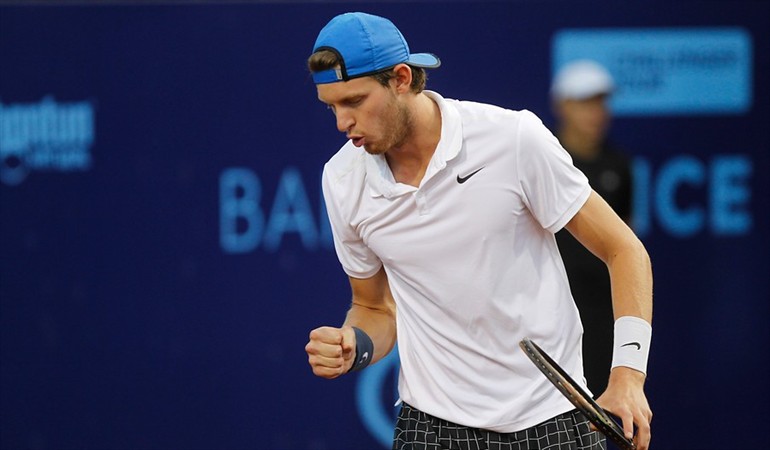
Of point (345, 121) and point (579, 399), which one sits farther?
point (345, 121)

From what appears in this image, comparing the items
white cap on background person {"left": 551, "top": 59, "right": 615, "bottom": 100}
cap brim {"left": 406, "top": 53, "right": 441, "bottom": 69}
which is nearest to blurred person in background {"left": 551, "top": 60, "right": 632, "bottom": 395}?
white cap on background person {"left": 551, "top": 59, "right": 615, "bottom": 100}

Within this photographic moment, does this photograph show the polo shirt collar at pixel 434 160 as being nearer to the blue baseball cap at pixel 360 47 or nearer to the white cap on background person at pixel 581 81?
the blue baseball cap at pixel 360 47

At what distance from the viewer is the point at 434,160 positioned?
2789mm

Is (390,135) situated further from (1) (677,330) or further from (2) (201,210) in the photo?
(1) (677,330)

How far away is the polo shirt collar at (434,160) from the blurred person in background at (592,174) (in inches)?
65.1

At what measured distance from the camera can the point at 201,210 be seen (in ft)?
16.6

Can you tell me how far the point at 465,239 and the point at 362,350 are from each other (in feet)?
1.24

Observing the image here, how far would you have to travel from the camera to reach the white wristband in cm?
260

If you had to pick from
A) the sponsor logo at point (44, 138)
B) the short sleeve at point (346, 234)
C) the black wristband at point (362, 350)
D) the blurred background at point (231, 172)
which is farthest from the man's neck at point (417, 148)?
the sponsor logo at point (44, 138)

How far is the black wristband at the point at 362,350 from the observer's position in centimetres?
290

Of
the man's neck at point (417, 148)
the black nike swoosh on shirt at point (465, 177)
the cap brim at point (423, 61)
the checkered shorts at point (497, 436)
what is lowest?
the checkered shorts at point (497, 436)

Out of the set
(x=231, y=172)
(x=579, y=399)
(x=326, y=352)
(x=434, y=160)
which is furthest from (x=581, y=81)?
(x=579, y=399)

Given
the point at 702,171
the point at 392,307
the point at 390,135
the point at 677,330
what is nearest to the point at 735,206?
the point at 702,171

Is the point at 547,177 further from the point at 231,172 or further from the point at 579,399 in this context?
the point at 231,172
